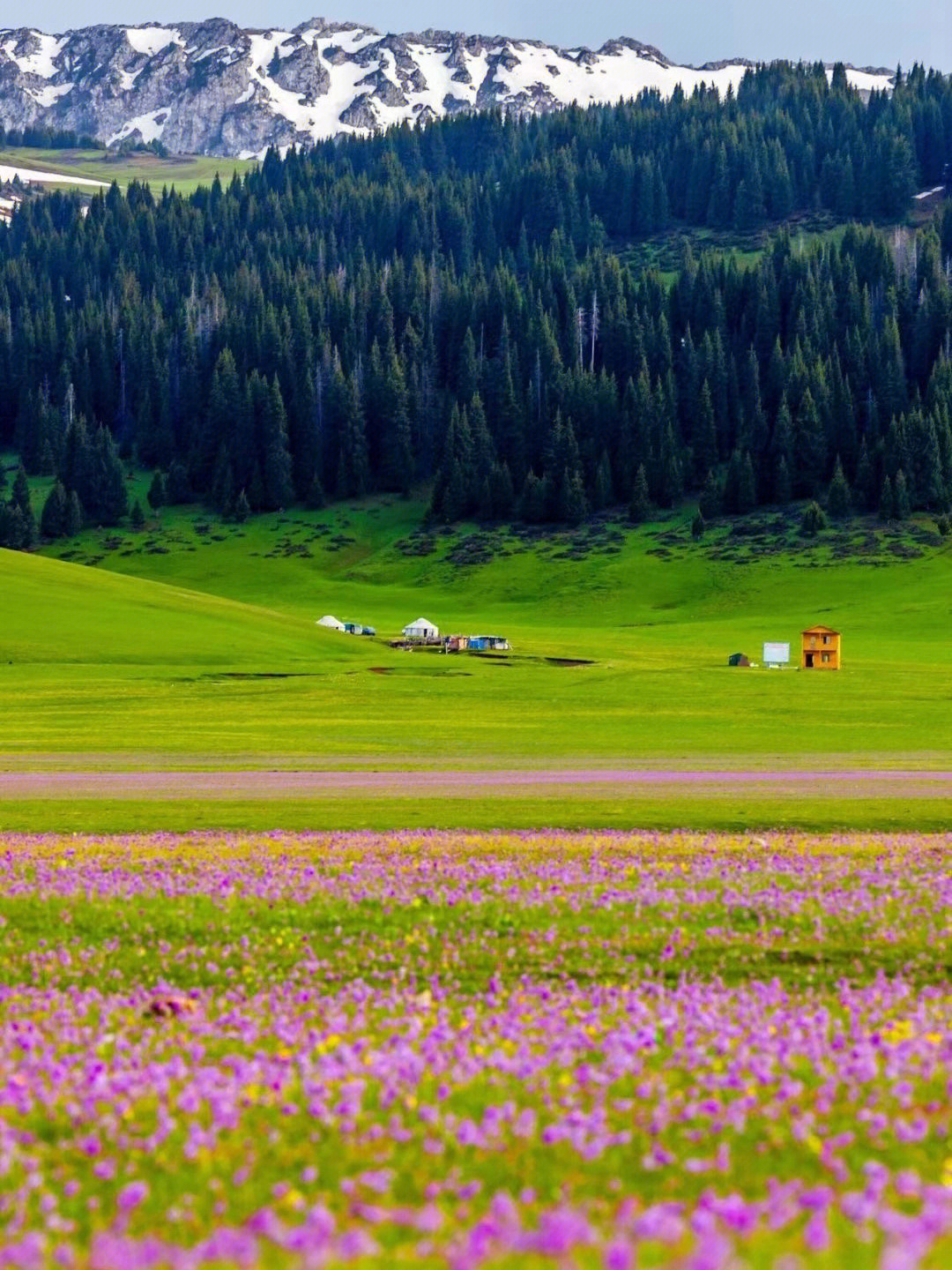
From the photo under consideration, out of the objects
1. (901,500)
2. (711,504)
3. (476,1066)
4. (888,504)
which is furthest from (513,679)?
(711,504)

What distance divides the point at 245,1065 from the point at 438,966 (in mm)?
5373

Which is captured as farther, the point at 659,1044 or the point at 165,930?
the point at 165,930

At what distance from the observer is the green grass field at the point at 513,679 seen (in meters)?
37.6

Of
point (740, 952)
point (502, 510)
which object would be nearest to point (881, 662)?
point (740, 952)

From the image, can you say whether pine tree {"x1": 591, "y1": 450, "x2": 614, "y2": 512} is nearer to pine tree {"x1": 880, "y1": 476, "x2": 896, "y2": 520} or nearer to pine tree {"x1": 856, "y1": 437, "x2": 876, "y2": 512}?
pine tree {"x1": 856, "y1": 437, "x2": 876, "y2": 512}

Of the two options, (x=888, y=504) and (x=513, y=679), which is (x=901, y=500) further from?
(x=513, y=679)

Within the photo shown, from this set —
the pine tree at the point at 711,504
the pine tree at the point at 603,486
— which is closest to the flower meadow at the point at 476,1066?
the pine tree at the point at 711,504


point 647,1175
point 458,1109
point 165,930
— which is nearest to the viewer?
point 647,1175

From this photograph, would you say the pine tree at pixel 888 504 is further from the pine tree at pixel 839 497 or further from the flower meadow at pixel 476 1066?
the flower meadow at pixel 476 1066

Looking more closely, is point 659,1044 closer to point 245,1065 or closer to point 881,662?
point 245,1065

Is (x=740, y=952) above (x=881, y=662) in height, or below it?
above

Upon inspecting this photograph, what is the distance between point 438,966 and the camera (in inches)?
663

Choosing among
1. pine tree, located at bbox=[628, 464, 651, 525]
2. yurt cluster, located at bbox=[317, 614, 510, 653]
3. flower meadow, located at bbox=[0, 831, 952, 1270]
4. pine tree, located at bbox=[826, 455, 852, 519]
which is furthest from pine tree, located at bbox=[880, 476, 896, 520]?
flower meadow, located at bbox=[0, 831, 952, 1270]

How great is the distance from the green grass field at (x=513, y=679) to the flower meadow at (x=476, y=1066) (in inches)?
520
